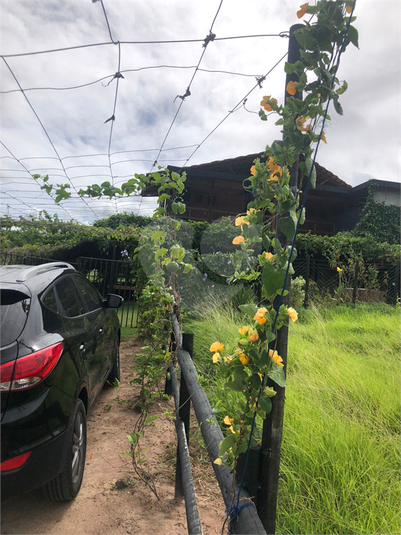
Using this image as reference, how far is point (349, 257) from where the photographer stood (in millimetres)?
11594

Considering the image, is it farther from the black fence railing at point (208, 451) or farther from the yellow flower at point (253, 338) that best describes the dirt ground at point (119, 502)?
the yellow flower at point (253, 338)

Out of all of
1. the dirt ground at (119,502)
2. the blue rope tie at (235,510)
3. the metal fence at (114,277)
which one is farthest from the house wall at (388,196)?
the blue rope tie at (235,510)

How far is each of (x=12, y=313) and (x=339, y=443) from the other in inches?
83.1

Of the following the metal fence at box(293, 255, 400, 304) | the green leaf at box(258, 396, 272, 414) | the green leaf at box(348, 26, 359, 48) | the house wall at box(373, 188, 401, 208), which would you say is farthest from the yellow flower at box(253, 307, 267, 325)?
the house wall at box(373, 188, 401, 208)

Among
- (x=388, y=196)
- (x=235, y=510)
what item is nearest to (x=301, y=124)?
(x=235, y=510)

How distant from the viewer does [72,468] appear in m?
2.16

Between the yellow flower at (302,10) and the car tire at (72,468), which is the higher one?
the yellow flower at (302,10)

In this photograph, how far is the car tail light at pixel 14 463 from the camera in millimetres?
1735

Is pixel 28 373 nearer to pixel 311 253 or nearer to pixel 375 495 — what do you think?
pixel 375 495

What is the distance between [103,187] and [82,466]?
3.00 metres

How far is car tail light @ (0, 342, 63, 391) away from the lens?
5.82 feet

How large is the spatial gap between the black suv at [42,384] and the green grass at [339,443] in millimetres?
893

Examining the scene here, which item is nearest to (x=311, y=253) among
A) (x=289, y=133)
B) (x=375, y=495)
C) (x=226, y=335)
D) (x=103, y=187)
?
(x=226, y=335)

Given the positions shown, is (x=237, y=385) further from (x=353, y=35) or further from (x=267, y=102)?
(x=353, y=35)
